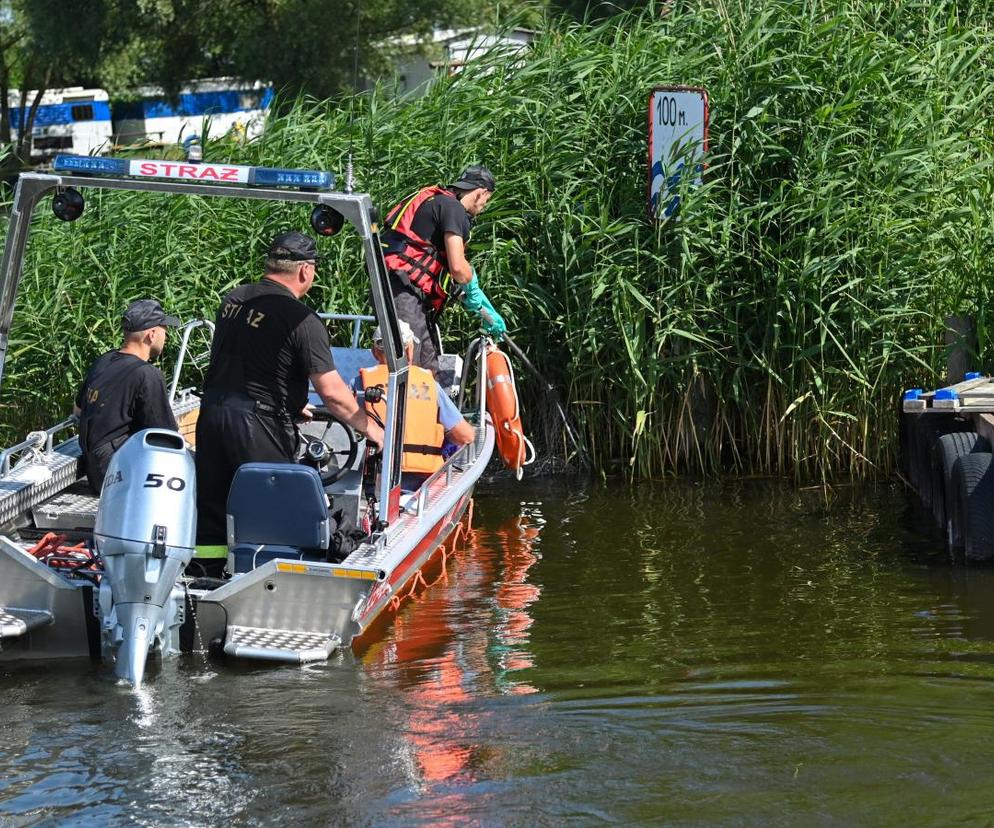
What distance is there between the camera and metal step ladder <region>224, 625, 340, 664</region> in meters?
5.46

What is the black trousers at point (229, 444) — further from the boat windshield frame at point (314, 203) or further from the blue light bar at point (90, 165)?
the blue light bar at point (90, 165)

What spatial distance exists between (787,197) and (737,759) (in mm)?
5175

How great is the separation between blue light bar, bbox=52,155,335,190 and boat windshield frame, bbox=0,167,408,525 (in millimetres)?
36

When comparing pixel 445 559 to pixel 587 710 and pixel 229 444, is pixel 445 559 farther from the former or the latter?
pixel 587 710

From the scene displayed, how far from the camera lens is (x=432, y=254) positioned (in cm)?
810

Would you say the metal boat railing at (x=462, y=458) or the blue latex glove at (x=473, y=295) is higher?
the blue latex glove at (x=473, y=295)

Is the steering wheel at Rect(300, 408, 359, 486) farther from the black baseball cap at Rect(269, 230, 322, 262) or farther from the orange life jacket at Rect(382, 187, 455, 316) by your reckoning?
the orange life jacket at Rect(382, 187, 455, 316)

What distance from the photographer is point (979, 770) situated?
434 centimetres

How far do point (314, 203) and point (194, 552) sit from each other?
148cm

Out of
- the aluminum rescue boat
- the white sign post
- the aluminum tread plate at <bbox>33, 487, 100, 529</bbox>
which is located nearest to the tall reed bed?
the white sign post

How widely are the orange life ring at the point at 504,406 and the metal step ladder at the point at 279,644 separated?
112 inches

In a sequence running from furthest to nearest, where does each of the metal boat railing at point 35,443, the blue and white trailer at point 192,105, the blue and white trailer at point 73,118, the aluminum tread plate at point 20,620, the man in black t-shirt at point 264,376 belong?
the blue and white trailer at point 73,118
the blue and white trailer at point 192,105
the metal boat railing at point 35,443
the man in black t-shirt at point 264,376
the aluminum tread plate at point 20,620

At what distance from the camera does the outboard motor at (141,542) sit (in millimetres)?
5199

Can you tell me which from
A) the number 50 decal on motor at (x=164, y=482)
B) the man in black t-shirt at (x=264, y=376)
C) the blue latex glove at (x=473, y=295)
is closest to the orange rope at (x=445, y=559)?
the man in black t-shirt at (x=264, y=376)
